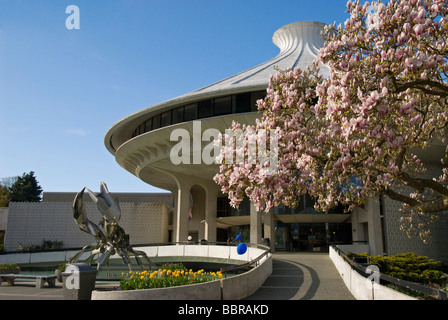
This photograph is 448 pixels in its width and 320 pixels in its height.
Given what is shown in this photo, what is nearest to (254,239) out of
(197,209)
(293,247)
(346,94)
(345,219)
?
(293,247)

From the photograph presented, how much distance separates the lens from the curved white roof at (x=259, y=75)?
26003mm

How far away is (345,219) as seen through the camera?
3734cm

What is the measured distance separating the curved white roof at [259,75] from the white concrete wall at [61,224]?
27.0ft

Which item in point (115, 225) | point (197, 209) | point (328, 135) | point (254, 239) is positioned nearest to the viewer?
point (328, 135)

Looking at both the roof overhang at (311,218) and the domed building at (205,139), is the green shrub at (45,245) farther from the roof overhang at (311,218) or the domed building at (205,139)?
the roof overhang at (311,218)

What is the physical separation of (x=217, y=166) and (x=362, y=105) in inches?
1091

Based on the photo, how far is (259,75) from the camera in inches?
1289

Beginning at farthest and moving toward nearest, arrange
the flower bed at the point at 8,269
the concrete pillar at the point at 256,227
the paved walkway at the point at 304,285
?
the concrete pillar at the point at 256,227, the flower bed at the point at 8,269, the paved walkway at the point at 304,285

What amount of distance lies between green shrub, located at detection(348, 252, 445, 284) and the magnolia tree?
9.49 meters

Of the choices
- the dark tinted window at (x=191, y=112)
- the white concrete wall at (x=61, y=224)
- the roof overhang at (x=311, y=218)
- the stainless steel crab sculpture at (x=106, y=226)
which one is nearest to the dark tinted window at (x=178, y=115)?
the dark tinted window at (x=191, y=112)

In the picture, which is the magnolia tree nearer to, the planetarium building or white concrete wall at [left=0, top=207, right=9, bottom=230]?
the planetarium building

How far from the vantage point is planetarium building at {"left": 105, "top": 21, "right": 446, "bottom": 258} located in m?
26.6
